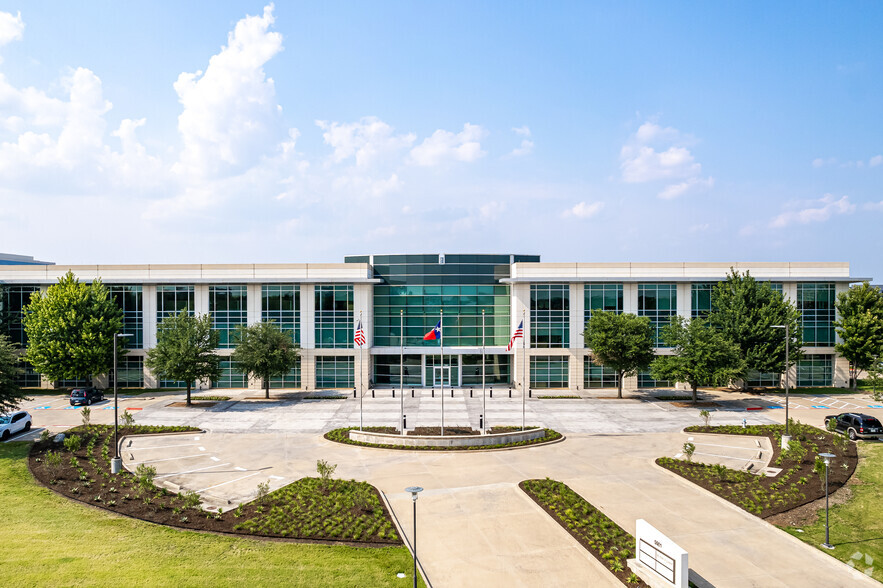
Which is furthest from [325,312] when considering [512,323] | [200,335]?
[512,323]

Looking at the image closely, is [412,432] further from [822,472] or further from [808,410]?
[808,410]

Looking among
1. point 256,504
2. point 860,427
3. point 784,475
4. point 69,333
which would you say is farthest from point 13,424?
point 860,427

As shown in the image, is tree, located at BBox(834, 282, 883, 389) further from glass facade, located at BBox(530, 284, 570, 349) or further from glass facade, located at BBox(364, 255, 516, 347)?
glass facade, located at BBox(364, 255, 516, 347)

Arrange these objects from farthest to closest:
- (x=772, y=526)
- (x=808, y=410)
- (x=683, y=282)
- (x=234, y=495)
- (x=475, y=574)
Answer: (x=683, y=282)
(x=808, y=410)
(x=234, y=495)
(x=772, y=526)
(x=475, y=574)

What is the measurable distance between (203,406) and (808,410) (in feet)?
158

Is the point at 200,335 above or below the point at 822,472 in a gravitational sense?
above

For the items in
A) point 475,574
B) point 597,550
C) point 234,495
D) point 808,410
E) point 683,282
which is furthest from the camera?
point 683,282

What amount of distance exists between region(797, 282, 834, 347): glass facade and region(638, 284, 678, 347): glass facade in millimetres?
12583

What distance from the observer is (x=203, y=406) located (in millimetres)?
40844

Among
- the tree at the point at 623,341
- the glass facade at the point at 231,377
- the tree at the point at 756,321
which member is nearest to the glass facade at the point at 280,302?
the glass facade at the point at 231,377

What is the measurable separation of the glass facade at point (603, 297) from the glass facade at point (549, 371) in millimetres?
4770

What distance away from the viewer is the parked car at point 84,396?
1624 inches

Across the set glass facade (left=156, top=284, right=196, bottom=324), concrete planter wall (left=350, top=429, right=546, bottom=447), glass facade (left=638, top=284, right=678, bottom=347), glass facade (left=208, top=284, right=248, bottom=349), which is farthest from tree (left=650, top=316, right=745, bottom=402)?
glass facade (left=156, top=284, right=196, bottom=324)

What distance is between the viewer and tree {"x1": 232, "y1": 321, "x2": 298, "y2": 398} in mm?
42719
